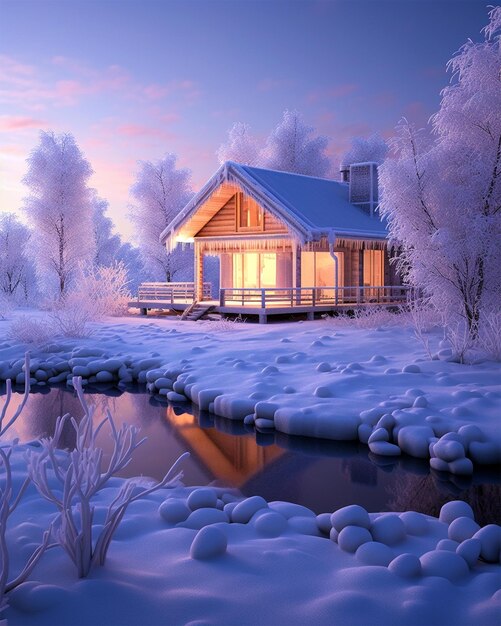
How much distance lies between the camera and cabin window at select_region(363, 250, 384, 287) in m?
26.0

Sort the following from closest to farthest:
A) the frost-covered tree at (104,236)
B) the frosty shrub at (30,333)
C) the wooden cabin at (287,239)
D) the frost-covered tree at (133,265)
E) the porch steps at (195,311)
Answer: the frosty shrub at (30,333), the wooden cabin at (287,239), the porch steps at (195,311), the frost-covered tree at (104,236), the frost-covered tree at (133,265)

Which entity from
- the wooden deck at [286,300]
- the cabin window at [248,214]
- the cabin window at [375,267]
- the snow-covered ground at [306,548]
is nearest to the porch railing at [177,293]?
the wooden deck at [286,300]

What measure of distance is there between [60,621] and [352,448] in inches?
225

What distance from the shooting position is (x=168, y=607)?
142 inches

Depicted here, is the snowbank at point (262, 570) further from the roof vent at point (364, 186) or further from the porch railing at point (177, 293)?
the roof vent at point (364, 186)

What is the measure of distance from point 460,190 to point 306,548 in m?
9.37

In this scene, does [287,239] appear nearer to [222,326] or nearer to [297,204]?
[297,204]

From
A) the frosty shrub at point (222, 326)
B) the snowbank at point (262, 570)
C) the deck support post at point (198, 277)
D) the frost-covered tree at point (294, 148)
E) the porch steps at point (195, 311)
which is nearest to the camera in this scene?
the snowbank at point (262, 570)

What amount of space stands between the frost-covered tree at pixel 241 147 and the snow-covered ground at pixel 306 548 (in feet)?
111

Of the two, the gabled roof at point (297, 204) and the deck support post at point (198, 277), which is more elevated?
the gabled roof at point (297, 204)

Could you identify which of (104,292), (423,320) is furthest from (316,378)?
(104,292)

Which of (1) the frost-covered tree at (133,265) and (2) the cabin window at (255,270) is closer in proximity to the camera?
(2) the cabin window at (255,270)

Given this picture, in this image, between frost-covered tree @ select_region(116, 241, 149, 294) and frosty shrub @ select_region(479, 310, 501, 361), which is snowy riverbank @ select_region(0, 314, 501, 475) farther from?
frost-covered tree @ select_region(116, 241, 149, 294)

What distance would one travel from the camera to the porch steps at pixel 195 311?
2229 centimetres
